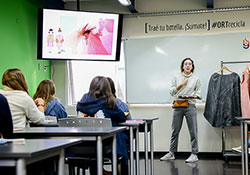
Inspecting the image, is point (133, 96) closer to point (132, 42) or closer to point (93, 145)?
point (132, 42)

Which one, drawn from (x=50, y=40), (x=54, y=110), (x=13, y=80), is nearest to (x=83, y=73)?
(x=50, y=40)

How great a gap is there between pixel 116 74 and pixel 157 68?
2.56 feet

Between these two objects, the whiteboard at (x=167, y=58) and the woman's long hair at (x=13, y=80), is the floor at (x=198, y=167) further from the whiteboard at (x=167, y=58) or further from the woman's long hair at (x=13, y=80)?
the woman's long hair at (x=13, y=80)

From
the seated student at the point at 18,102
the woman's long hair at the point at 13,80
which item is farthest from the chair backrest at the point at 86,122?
the woman's long hair at the point at 13,80

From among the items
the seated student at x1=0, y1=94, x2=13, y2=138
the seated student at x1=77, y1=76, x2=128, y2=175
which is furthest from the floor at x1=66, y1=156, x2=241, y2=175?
the seated student at x1=0, y1=94, x2=13, y2=138

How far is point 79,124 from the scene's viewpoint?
3064mm

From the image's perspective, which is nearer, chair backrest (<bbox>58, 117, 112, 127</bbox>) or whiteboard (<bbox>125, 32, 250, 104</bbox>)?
chair backrest (<bbox>58, 117, 112, 127</bbox>)

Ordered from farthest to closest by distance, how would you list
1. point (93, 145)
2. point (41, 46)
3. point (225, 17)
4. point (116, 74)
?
point (116, 74) → point (225, 17) → point (41, 46) → point (93, 145)

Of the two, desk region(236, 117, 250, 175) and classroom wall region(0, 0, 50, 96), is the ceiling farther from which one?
desk region(236, 117, 250, 175)

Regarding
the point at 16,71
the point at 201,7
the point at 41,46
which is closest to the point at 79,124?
the point at 16,71

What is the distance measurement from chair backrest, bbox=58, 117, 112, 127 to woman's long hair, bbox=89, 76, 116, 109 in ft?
1.11

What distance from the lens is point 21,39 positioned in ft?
19.0

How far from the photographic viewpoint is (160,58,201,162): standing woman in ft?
19.2

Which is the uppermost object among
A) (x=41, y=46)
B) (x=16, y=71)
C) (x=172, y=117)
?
(x=41, y=46)
